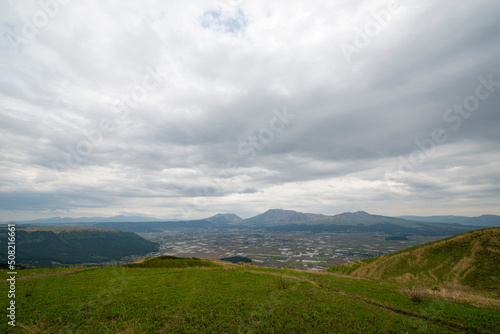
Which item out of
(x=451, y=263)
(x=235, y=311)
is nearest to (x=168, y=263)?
(x=235, y=311)

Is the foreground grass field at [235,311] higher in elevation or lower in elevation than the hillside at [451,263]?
higher

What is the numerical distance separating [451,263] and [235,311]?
59.0m

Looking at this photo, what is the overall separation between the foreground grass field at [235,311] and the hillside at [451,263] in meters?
31.4

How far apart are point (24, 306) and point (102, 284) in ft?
33.8

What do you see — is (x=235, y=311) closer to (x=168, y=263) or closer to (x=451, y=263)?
(x=168, y=263)

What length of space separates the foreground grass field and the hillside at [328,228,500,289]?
3138cm

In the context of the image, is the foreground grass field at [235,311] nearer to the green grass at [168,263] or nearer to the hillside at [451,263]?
the green grass at [168,263]

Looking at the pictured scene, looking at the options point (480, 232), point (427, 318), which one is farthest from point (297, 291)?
point (480, 232)

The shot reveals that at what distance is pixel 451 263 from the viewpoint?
48.9m

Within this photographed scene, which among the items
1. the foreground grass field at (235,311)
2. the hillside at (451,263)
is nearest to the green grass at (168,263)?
the foreground grass field at (235,311)

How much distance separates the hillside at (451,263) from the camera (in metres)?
42.8

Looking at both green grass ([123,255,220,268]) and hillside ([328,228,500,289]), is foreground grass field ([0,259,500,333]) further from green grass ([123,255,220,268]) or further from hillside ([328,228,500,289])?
hillside ([328,228,500,289])

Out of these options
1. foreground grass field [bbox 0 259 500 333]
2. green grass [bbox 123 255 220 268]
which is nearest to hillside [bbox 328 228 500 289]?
foreground grass field [bbox 0 259 500 333]

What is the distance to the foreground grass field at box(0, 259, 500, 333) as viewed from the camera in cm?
1595
